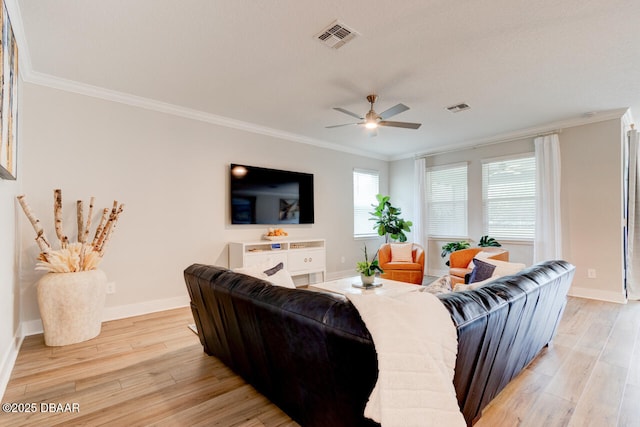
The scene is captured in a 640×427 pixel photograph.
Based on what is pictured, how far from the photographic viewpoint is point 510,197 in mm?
5160

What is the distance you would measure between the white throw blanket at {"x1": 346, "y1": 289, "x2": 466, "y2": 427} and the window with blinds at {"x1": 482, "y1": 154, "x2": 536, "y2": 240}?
467 centimetres

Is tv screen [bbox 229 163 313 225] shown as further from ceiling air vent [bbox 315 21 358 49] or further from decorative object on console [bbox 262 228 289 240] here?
ceiling air vent [bbox 315 21 358 49]

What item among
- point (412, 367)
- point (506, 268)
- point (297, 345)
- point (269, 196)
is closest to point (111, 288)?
point (269, 196)

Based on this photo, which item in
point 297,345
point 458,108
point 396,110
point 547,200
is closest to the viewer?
point 297,345

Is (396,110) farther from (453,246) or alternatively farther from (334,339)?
(453,246)

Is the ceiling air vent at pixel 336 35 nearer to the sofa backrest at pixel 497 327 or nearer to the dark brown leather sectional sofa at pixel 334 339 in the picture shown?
the dark brown leather sectional sofa at pixel 334 339

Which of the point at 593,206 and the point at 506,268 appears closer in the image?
the point at 506,268

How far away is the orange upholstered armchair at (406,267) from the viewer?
4797 mm

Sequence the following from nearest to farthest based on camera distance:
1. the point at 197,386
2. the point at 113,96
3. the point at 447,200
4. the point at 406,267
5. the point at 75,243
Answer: the point at 197,386 → the point at 75,243 → the point at 113,96 → the point at 406,267 → the point at 447,200

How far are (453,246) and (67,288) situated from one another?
17.7ft

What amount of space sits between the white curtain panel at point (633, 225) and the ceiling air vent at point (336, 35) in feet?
15.3

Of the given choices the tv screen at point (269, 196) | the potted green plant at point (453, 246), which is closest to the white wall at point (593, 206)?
the potted green plant at point (453, 246)

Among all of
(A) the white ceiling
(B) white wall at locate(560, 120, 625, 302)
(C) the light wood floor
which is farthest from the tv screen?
(B) white wall at locate(560, 120, 625, 302)

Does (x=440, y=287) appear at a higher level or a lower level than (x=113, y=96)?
lower
